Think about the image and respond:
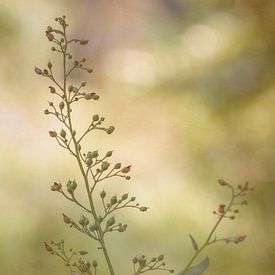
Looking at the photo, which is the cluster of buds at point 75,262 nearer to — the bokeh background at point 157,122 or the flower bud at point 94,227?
the flower bud at point 94,227

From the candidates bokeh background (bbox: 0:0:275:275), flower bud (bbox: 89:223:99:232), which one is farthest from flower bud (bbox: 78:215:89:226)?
bokeh background (bbox: 0:0:275:275)

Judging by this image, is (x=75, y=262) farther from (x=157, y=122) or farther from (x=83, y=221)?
(x=157, y=122)

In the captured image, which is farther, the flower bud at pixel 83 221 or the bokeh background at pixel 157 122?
the bokeh background at pixel 157 122

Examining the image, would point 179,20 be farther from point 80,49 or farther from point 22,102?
point 22,102

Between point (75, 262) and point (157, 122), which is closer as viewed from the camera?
point (75, 262)

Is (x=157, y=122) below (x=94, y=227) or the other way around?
the other way around

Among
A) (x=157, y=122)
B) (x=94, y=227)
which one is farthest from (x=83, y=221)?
(x=157, y=122)

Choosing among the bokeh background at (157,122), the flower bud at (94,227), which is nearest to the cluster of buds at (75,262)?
the flower bud at (94,227)

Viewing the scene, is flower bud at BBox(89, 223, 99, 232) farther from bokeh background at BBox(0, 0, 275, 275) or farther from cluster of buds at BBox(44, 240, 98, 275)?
bokeh background at BBox(0, 0, 275, 275)
